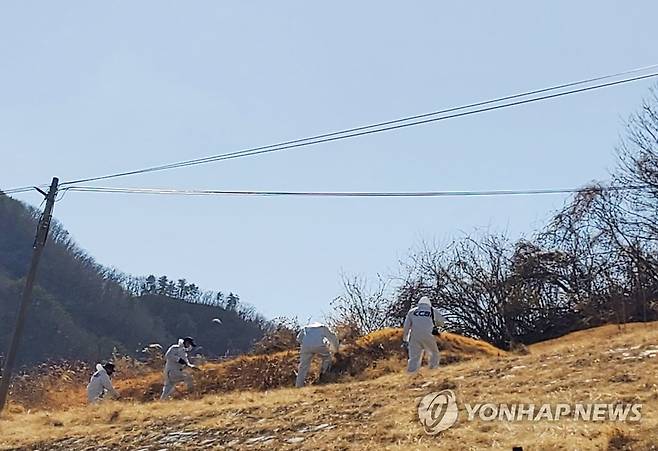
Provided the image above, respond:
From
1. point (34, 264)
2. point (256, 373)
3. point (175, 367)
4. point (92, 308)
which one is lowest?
point (256, 373)

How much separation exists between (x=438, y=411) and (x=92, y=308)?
82369 millimetres

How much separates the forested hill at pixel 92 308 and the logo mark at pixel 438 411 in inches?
2342

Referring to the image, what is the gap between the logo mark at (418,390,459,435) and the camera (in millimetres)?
10664

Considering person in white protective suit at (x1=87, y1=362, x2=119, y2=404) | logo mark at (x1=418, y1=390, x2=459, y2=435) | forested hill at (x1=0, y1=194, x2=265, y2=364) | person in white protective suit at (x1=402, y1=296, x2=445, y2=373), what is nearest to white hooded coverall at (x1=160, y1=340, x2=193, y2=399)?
person in white protective suit at (x1=87, y1=362, x2=119, y2=404)

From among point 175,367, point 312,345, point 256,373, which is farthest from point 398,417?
Result: point 256,373

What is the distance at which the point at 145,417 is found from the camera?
15.2 m

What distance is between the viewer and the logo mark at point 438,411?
10.7m

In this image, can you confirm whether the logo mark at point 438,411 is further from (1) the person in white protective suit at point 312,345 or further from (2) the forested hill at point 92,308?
(2) the forested hill at point 92,308

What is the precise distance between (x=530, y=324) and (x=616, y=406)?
31048 mm

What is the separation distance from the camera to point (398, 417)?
1155 centimetres

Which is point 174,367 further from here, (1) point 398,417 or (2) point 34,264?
(1) point 398,417

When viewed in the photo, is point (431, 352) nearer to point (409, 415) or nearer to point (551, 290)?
point (409, 415)

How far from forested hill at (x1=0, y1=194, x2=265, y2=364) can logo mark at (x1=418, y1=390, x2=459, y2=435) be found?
59.5 m

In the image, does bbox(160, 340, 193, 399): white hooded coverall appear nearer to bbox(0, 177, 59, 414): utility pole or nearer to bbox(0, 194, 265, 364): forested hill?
bbox(0, 177, 59, 414): utility pole
